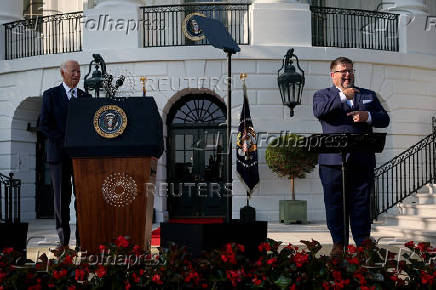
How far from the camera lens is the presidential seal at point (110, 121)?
4988mm

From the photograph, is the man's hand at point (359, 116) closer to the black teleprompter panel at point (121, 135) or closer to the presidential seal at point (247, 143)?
the black teleprompter panel at point (121, 135)

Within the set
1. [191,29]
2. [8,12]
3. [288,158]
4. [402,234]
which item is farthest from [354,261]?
[8,12]

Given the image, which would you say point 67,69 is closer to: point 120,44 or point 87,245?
point 87,245

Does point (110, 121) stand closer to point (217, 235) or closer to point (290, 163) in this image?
point (217, 235)

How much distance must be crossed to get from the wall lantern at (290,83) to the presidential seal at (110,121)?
9.78m

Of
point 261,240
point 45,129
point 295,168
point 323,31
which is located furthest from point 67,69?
point 323,31

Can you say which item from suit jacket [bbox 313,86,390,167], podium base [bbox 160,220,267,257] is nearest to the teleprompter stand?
podium base [bbox 160,220,267,257]

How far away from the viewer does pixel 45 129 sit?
245 inches

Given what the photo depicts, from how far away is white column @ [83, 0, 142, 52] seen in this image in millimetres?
15305

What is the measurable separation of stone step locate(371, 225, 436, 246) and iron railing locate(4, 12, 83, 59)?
9729mm

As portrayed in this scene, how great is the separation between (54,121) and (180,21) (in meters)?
11.5

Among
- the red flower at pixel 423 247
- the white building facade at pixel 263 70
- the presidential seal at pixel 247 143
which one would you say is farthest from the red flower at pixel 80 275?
the white building facade at pixel 263 70

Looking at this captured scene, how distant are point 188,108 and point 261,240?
39.5 ft

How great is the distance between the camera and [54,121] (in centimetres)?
633
